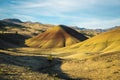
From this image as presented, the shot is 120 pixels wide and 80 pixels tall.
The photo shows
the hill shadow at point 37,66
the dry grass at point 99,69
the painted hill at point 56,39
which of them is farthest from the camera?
the painted hill at point 56,39

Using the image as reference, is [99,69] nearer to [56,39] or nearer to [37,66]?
[37,66]

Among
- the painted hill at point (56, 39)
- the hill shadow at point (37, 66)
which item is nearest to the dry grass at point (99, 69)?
the hill shadow at point (37, 66)

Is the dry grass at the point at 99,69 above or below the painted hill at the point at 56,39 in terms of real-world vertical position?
below

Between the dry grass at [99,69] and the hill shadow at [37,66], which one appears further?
the hill shadow at [37,66]

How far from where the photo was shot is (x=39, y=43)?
164750mm

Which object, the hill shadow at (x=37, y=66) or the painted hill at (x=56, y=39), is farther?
the painted hill at (x=56, y=39)

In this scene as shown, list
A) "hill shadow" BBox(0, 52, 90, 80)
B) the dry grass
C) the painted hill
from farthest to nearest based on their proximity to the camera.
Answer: the painted hill, "hill shadow" BBox(0, 52, 90, 80), the dry grass

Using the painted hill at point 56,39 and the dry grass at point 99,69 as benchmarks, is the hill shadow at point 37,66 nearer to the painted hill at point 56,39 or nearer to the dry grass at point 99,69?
the dry grass at point 99,69

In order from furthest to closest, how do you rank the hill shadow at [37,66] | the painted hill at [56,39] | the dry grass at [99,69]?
the painted hill at [56,39]
the hill shadow at [37,66]
the dry grass at [99,69]

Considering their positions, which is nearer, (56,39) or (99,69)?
(99,69)

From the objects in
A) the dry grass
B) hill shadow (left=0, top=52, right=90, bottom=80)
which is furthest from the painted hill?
the dry grass

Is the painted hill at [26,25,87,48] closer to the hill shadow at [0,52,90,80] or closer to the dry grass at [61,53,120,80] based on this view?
the hill shadow at [0,52,90,80]

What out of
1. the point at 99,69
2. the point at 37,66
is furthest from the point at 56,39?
the point at 99,69

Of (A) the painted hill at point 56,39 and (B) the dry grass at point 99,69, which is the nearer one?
(B) the dry grass at point 99,69
